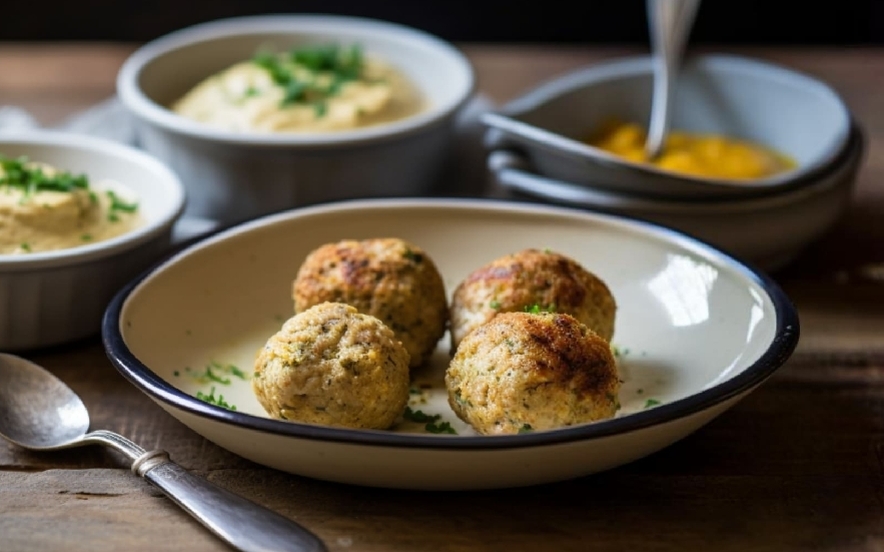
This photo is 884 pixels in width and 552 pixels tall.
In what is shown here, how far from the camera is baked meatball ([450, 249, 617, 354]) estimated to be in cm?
208

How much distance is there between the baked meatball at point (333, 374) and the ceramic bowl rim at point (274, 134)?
0.98 meters

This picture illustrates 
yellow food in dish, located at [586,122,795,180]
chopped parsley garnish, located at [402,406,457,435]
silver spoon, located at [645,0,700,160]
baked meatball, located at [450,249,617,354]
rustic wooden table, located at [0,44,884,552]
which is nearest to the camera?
rustic wooden table, located at [0,44,884,552]

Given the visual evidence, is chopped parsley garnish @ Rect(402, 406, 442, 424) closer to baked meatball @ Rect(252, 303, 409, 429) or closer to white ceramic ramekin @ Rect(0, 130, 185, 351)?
baked meatball @ Rect(252, 303, 409, 429)

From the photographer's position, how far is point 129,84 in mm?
3148

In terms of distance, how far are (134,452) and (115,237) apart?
731 millimetres

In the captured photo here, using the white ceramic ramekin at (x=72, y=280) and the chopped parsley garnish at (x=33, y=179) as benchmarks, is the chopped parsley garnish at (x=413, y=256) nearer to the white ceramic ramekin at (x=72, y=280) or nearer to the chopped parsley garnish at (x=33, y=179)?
the white ceramic ramekin at (x=72, y=280)

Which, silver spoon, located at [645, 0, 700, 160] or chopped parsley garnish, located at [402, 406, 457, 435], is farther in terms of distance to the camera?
silver spoon, located at [645, 0, 700, 160]

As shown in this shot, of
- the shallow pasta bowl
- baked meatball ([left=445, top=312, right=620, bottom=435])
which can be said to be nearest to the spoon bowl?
the shallow pasta bowl

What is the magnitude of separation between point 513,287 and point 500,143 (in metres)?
0.87

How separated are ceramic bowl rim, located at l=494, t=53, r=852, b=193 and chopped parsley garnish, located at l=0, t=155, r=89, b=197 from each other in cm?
98

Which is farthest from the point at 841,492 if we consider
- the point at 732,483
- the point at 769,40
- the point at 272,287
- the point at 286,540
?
the point at 769,40

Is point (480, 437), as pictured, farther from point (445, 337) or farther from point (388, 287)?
point (445, 337)

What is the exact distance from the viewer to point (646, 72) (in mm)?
3324

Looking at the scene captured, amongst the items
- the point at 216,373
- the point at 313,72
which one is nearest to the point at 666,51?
the point at 313,72
